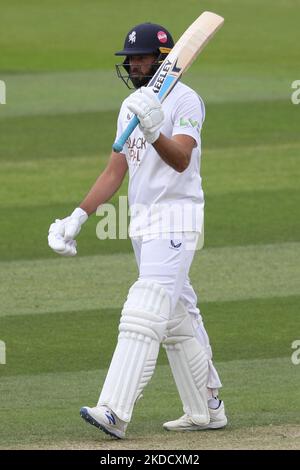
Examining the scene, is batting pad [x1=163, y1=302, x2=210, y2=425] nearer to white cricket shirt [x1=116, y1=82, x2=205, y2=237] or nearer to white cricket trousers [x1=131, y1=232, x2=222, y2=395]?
white cricket trousers [x1=131, y1=232, x2=222, y2=395]

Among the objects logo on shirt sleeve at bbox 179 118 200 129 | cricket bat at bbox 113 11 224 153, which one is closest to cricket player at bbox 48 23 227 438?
logo on shirt sleeve at bbox 179 118 200 129

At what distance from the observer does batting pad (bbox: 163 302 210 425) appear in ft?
22.3

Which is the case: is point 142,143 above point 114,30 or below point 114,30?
below

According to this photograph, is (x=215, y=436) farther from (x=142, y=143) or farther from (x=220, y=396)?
(x=142, y=143)

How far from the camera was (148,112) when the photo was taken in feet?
20.5

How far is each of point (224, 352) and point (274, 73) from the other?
12985 millimetres

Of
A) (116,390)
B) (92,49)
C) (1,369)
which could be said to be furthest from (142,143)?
(92,49)

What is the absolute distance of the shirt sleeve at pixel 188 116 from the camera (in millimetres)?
6570

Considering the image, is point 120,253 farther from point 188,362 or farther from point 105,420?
point 105,420

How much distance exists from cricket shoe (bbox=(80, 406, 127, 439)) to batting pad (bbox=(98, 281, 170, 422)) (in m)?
0.03

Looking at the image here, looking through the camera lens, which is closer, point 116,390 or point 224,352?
point 116,390

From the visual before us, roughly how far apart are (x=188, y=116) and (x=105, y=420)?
1481 millimetres

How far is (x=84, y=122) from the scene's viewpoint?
1753cm

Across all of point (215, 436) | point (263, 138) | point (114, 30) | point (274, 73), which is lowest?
point (215, 436)
